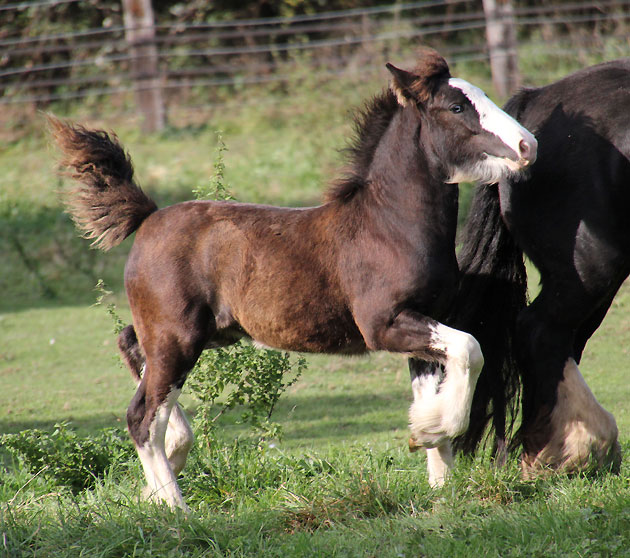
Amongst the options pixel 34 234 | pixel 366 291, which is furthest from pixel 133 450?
pixel 34 234

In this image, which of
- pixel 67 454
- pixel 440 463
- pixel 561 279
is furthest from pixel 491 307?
pixel 67 454

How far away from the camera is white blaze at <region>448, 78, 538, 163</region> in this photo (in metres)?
3.74

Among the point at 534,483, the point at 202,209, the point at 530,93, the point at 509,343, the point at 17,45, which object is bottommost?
the point at 534,483

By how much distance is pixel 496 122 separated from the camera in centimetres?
382

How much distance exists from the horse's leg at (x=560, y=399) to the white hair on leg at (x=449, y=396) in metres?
0.50

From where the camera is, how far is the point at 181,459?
4.43 m

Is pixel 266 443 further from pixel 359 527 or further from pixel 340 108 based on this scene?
pixel 340 108

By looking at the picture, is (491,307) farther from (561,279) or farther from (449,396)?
(449,396)

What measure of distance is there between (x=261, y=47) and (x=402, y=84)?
12.9m

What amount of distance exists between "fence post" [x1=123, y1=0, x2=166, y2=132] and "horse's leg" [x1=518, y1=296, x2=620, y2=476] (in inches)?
435

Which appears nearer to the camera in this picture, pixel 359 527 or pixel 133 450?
pixel 359 527

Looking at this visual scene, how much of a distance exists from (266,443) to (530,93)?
7.95 ft

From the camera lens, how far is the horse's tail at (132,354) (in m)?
4.56

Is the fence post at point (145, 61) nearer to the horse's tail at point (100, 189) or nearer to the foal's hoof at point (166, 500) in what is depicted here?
the horse's tail at point (100, 189)
